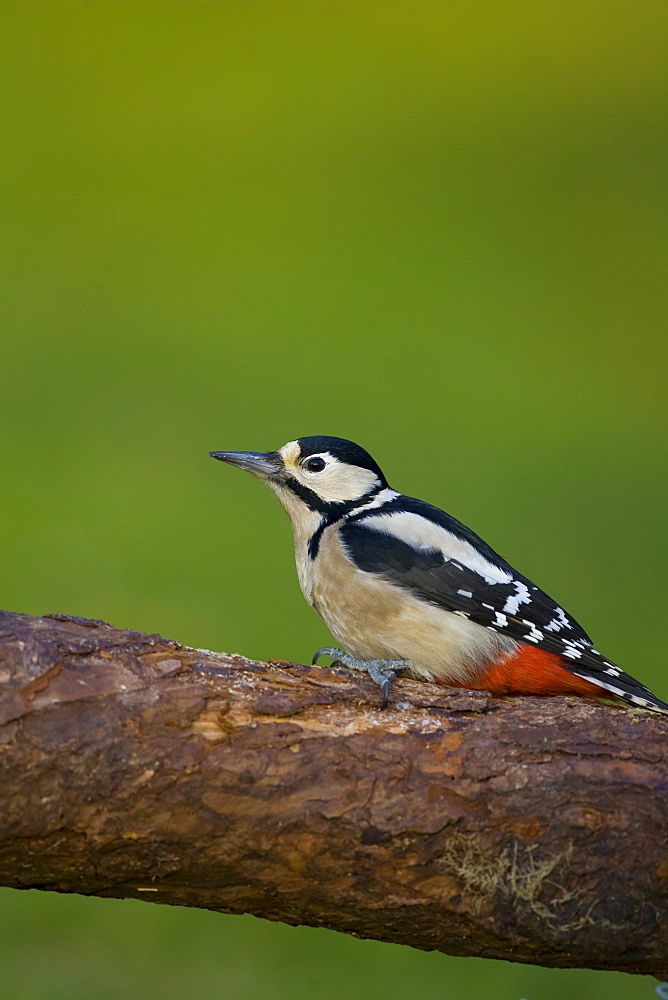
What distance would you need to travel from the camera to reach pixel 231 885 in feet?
4.04

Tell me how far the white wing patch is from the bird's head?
0.38 ft

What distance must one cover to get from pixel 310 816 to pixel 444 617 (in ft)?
1.77

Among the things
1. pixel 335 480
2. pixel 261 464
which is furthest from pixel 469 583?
pixel 261 464

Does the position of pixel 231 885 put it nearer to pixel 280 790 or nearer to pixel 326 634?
pixel 280 790

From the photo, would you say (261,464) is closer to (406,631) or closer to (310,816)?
(406,631)

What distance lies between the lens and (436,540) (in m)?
1.75

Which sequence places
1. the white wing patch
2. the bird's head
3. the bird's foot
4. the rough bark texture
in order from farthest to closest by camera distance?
the bird's head
the white wing patch
the bird's foot
the rough bark texture

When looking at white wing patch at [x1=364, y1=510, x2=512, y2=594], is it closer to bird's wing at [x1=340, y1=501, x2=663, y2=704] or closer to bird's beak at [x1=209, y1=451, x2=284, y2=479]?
bird's wing at [x1=340, y1=501, x2=663, y2=704]

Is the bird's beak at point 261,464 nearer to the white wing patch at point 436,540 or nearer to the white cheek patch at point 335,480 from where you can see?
the white cheek patch at point 335,480

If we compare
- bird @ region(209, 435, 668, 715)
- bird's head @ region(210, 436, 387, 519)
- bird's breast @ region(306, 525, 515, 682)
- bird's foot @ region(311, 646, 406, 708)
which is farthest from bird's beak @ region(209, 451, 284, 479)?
bird's foot @ region(311, 646, 406, 708)

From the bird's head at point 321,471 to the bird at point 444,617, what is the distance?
11 centimetres

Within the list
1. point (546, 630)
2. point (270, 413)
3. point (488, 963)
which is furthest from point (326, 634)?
point (546, 630)

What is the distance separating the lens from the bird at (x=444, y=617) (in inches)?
64.2

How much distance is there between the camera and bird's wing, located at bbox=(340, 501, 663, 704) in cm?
162
